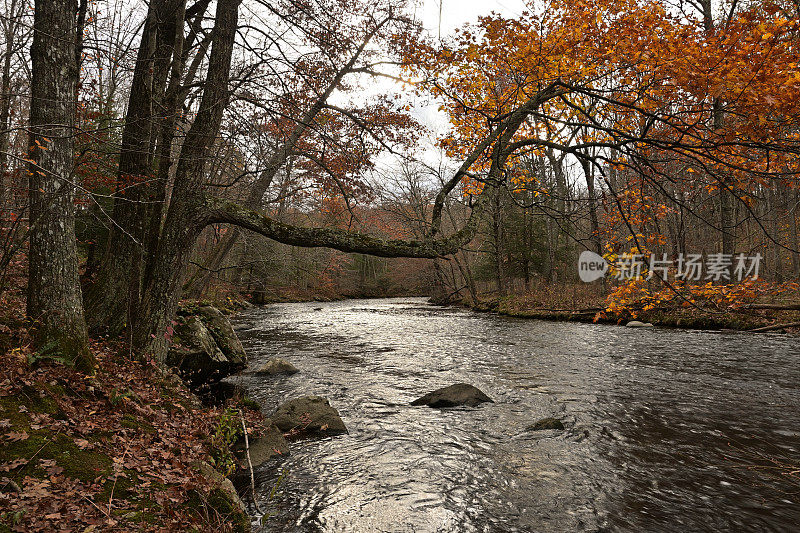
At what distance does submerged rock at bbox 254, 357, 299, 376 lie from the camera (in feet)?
35.0

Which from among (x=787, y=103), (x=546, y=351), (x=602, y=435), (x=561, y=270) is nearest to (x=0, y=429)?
(x=602, y=435)

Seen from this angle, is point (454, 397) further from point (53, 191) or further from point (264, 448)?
point (53, 191)

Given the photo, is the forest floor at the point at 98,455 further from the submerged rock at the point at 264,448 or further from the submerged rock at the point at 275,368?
the submerged rock at the point at 275,368

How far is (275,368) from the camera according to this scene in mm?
10797

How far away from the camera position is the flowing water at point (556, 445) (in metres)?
4.64

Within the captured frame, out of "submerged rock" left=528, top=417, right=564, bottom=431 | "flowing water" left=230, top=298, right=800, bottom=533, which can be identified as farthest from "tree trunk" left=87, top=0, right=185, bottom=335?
"submerged rock" left=528, top=417, right=564, bottom=431

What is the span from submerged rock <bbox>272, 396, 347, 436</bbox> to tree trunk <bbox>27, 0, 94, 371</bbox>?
3.12m

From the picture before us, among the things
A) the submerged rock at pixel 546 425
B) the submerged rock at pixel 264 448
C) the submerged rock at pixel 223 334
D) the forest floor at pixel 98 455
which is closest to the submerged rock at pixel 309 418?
the submerged rock at pixel 264 448

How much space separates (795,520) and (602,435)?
7.89 feet

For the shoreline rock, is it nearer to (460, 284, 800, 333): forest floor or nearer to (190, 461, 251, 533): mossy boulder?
(190, 461, 251, 533): mossy boulder

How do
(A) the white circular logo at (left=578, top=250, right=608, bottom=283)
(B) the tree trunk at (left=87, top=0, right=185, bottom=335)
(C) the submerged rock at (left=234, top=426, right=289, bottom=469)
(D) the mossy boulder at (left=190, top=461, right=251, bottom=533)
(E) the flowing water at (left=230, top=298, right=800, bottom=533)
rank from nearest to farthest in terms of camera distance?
(D) the mossy boulder at (left=190, top=461, right=251, bottom=533)
(E) the flowing water at (left=230, top=298, right=800, bottom=533)
(C) the submerged rock at (left=234, top=426, right=289, bottom=469)
(B) the tree trunk at (left=87, top=0, right=185, bottom=335)
(A) the white circular logo at (left=578, top=250, right=608, bottom=283)

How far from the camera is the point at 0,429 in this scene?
11.2ft

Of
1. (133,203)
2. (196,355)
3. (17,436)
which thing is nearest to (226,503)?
(17,436)

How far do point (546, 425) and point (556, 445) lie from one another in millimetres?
628
